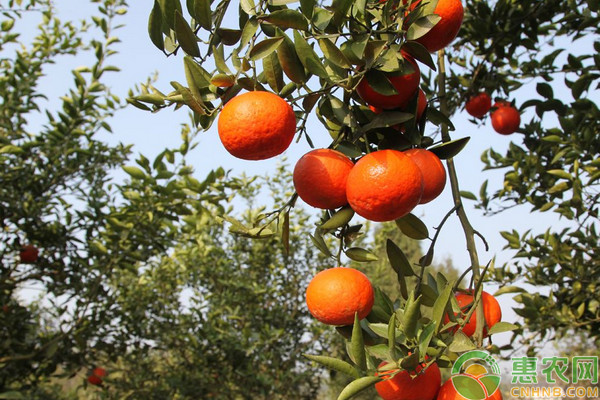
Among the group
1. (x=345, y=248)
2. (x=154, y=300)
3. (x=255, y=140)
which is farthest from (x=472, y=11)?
(x=154, y=300)

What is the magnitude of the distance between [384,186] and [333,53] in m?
0.21

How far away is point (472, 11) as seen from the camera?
2039 millimetres

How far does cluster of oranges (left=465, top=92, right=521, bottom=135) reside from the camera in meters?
2.13

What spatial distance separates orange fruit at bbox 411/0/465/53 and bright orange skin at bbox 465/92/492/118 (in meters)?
1.37

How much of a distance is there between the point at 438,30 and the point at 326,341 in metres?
4.14

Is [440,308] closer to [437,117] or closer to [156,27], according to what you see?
[437,117]

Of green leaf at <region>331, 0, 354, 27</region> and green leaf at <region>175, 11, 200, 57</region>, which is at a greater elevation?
green leaf at <region>331, 0, 354, 27</region>

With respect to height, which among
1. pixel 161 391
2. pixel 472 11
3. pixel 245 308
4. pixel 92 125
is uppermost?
pixel 472 11

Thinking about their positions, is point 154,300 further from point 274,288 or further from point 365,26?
point 365,26

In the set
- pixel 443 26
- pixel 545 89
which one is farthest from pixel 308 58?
pixel 545 89

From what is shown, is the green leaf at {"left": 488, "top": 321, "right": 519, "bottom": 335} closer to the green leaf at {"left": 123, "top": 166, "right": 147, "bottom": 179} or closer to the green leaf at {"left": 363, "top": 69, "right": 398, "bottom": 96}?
the green leaf at {"left": 363, "top": 69, "right": 398, "bottom": 96}

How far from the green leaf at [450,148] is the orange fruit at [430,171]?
3 cm

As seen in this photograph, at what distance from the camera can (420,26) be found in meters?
0.73

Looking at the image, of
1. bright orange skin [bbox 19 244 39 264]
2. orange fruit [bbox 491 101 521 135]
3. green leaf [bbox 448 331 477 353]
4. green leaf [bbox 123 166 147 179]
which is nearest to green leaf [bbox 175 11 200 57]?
green leaf [bbox 448 331 477 353]
